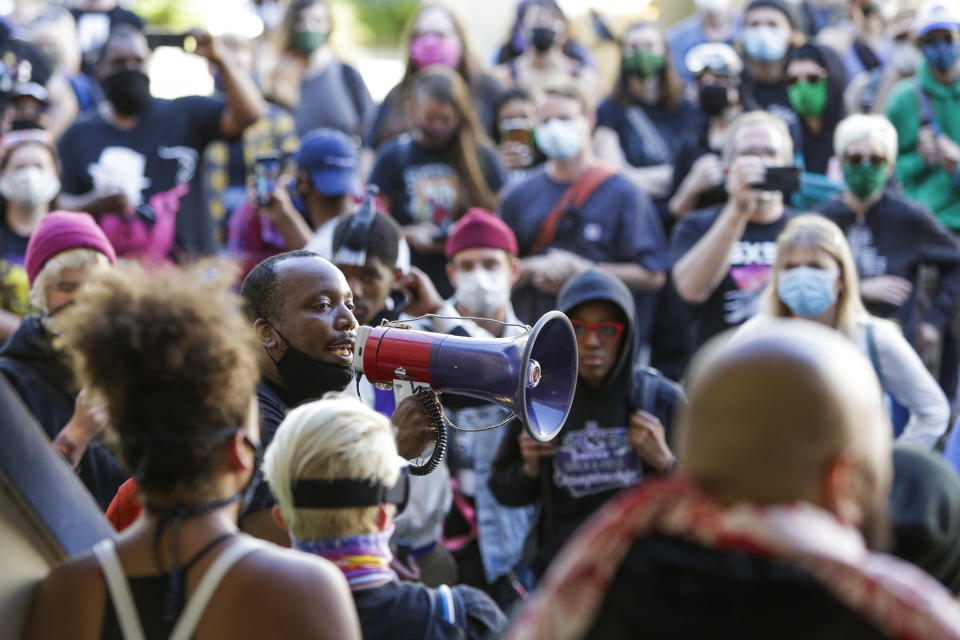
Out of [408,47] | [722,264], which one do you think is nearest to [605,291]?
[722,264]

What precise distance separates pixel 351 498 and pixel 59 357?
2053 millimetres

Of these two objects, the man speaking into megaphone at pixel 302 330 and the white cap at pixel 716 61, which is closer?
the man speaking into megaphone at pixel 302 330

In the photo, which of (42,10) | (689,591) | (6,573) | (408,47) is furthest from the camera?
(42,10)

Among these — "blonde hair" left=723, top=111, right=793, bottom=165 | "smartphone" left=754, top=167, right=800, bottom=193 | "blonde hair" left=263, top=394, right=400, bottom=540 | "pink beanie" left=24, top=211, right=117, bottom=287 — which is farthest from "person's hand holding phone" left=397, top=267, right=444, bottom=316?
"blonde hair" left=263, top=394, right=400, bottom=540

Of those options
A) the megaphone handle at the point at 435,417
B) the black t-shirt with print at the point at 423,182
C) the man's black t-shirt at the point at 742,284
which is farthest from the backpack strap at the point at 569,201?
the megaphone handle at the point at 435,417

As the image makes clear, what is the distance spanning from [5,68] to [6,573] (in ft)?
21.0

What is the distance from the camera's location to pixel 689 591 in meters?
1.75

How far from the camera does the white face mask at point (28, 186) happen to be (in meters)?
6.36

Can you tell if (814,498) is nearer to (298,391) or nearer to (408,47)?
(298,391)

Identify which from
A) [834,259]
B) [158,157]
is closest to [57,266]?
[158,157]

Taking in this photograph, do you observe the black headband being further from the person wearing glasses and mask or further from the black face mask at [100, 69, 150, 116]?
the person wearing glasses and mask

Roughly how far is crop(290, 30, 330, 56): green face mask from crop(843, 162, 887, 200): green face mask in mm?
3567

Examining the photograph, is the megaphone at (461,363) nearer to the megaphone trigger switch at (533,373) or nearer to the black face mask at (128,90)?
the megaphone trigger switch at (533,373)

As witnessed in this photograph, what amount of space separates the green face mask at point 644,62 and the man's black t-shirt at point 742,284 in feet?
6.51
